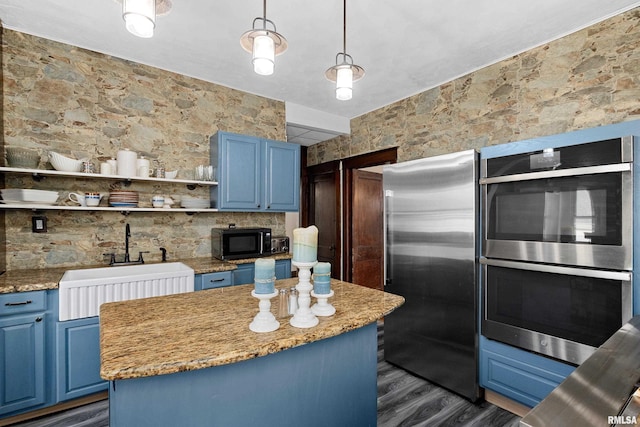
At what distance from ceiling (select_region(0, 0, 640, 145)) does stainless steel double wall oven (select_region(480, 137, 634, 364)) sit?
1064mm

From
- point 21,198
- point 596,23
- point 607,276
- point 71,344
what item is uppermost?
point 596,23

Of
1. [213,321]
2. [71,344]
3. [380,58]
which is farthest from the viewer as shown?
[380,58]

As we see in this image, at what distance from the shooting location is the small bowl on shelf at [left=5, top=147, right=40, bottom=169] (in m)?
2.35

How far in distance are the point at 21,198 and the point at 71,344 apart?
46.0 inches

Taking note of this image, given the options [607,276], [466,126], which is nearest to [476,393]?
[607,276]

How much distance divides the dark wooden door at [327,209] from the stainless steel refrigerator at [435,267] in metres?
1.80

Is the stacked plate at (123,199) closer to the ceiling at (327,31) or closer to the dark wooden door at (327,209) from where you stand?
the ceiling at (327,31)

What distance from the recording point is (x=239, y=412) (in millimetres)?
1194

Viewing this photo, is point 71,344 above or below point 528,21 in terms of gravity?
below

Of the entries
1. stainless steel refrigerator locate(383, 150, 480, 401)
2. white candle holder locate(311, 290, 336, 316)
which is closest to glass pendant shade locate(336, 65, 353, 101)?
white candle holder locate(311, 290, 336, 316)

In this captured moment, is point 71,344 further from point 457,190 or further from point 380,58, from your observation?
point 380,58

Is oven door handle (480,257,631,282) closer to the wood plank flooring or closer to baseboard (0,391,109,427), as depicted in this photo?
the wood plank flooring

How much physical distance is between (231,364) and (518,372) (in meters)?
2.11

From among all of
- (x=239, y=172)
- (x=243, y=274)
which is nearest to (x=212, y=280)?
(x=243, y=274)
